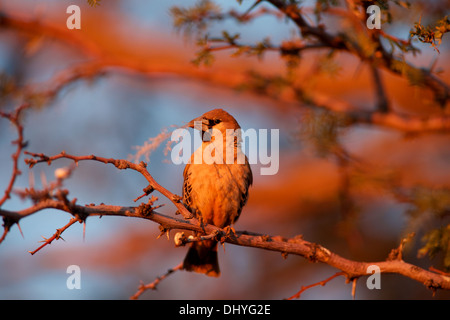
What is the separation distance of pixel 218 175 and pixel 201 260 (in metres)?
1.09

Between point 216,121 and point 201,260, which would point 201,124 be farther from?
point 201,260

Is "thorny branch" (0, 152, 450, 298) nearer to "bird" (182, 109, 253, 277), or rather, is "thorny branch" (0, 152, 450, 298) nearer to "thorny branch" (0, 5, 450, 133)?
"bird" (182, 109, 253, 277)

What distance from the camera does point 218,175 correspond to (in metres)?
4.34

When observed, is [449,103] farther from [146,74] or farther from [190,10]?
[146,74]

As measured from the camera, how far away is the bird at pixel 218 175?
14.2 ft

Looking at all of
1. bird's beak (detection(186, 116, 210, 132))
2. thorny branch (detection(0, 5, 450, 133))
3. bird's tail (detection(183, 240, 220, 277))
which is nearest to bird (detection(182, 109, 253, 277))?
bird's beak (detection(186, 116, 210, 132))

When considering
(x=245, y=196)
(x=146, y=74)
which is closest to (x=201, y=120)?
(x=245, y=196)

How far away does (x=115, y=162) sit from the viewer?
257 centimetres

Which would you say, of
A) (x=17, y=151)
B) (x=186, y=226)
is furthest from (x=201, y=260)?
(x=17, y=151)

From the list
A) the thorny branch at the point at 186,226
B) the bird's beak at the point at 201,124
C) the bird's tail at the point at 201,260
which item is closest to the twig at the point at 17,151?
the thorny branch at the point at 186,226

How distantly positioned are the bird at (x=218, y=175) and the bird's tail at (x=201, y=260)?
463mm

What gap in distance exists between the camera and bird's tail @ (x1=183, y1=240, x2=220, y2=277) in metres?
4.90

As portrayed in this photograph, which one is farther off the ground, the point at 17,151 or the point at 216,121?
the point at 216,121

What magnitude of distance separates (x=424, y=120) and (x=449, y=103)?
61cm
